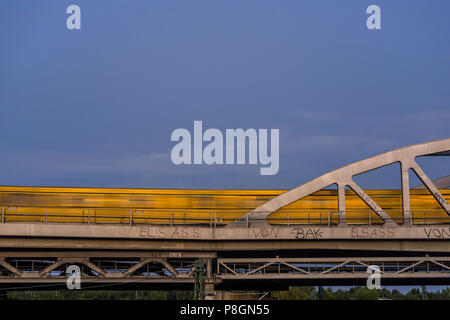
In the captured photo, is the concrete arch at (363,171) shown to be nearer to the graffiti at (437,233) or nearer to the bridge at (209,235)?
the bridge at (209,235)

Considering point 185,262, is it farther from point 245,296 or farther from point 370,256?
point 370,256

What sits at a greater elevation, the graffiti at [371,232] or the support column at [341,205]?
the support column at [341,205]

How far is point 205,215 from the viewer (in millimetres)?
50312

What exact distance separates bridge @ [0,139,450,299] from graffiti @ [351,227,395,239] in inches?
2.4

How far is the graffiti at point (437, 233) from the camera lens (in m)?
45.8

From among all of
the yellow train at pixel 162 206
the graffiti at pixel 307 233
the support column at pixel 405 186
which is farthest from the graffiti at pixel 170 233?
the support column at pixel 405 186

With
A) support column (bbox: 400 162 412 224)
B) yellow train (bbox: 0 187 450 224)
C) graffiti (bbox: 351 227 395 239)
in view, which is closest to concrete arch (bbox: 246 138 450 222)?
support column (bbox: 400 162 412 224)

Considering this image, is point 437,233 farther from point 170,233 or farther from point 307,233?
point 170,233

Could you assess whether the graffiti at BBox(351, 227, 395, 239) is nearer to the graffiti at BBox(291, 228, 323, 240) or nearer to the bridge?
the bridge

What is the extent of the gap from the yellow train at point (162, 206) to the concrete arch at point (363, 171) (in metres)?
1.70

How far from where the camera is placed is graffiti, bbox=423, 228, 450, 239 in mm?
45812

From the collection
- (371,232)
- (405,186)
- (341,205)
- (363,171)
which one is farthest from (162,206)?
(405,186)

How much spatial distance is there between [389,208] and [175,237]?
53.4 feet

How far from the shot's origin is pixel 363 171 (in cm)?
4719
